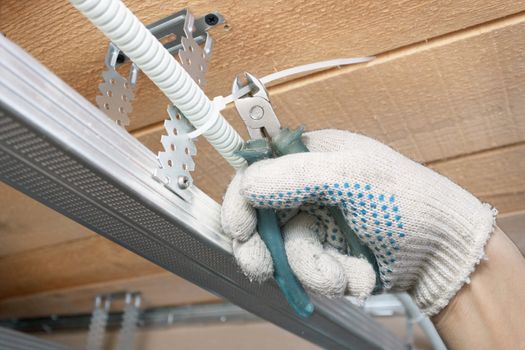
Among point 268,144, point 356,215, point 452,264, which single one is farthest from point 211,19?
point 452,264

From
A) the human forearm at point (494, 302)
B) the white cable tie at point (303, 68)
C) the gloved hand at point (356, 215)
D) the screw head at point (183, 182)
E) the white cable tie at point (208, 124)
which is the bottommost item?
the human forearm at point (494, 302)

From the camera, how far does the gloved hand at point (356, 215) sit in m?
0.64

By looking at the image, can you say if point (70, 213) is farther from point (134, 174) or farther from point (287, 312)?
point (287, 312)

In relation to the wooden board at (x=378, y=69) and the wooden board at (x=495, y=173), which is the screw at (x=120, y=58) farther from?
the wooden board at (x=495, y=173)

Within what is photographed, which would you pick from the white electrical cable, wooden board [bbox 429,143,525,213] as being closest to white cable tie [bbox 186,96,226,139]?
the white electrical cable

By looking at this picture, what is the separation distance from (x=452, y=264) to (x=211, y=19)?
0.45 meters

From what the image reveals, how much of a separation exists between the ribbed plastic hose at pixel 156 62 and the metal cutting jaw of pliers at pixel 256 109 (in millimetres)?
30

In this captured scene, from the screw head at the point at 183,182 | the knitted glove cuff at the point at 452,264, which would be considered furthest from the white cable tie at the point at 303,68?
the knitted glove cuff at the point at 452,264

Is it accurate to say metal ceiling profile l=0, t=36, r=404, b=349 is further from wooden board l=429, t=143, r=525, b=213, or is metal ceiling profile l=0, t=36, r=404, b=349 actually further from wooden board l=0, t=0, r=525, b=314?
wooden board l=429, t=143, r=525, b=213

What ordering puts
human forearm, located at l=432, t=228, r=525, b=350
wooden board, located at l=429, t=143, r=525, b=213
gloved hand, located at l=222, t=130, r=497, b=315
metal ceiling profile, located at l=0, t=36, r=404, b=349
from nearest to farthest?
metal ceiling profile, located at l=0, t=36, r=404, b=349 < gloved hand, located at l=222, t=130, r=497, b=315 < human forearm, located at l=432, t=228, r=525, b=350 < wooden board, located at l=429, t=143, r=525, b=213

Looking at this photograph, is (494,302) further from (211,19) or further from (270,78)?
(211,19)

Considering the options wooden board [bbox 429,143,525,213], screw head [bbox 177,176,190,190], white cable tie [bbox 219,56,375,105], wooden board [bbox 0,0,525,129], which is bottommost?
screw head [bbox 177,176,190,190]

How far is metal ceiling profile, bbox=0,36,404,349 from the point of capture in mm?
514

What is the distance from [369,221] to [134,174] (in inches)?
10.8
